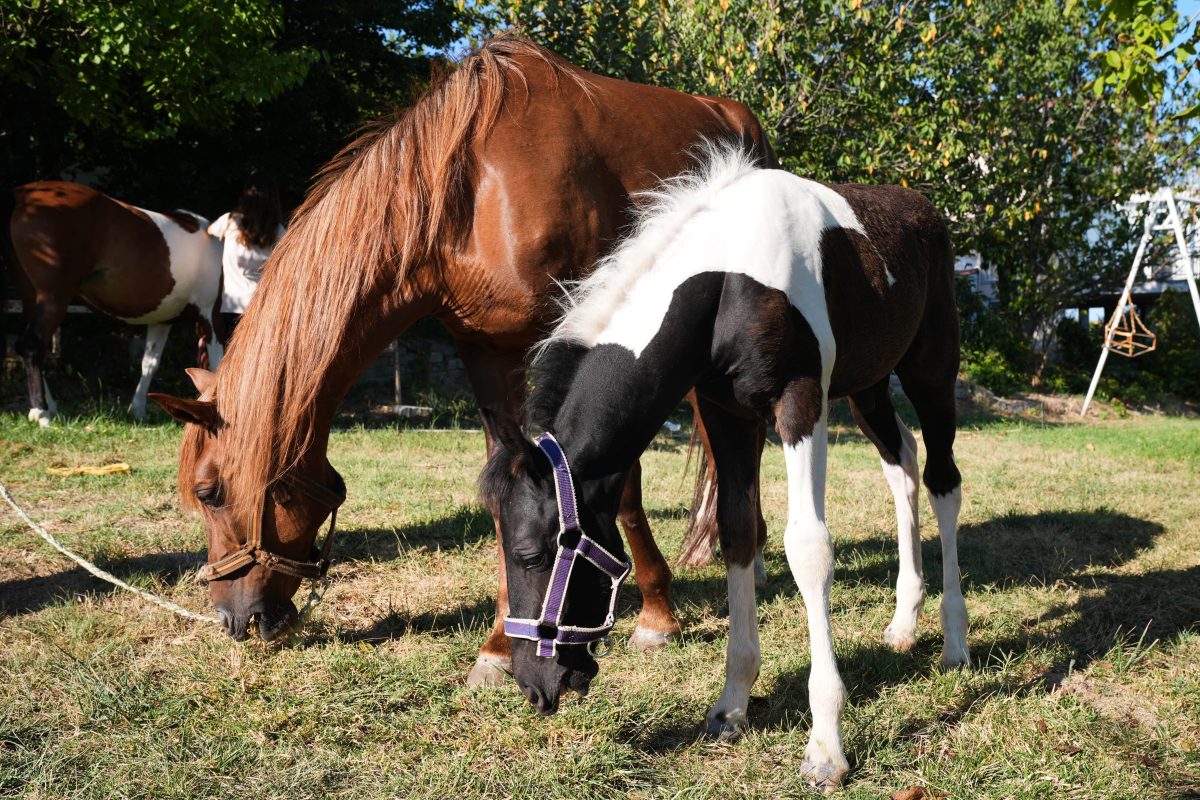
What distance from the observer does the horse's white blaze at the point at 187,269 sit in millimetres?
8078

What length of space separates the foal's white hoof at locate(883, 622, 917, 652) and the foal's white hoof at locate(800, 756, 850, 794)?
1.14 m

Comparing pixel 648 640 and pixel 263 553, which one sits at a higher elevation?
pixel 263 553

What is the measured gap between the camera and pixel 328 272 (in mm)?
2965

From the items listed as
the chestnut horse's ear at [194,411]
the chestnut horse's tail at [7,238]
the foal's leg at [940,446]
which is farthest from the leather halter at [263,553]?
the chestnut horse's tail at [7,238]

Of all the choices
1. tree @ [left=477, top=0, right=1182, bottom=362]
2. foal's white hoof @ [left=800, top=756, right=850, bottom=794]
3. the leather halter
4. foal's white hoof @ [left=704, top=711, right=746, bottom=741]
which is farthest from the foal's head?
tree @ [left=477, top=0, right=1182, bottom=362]

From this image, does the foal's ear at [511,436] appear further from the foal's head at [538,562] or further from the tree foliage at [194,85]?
the tree foliage at [194,85]

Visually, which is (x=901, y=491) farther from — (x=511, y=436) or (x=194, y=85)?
(x=194, y=85)

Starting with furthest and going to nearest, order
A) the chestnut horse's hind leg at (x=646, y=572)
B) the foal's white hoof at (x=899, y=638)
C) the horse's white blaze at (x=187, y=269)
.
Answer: the horse's white blaze at (x=187, y=269) < the chestnut horse's hind leg at (x=646, y=572) < the foal's white hoof at (x=899, y=638)

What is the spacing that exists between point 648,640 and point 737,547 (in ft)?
2.70

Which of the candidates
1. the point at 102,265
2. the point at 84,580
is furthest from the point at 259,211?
the point at 84,580

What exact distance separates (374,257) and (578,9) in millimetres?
10835

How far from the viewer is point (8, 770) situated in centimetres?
239

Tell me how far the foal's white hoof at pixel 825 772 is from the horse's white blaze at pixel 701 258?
3.85 ft

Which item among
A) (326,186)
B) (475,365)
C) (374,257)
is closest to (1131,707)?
(475,365)
